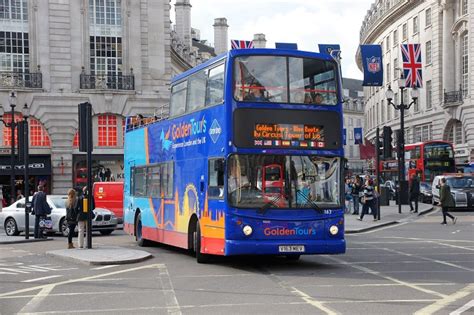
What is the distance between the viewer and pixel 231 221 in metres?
15.1

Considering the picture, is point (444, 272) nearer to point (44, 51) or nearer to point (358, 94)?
point (44, 51)

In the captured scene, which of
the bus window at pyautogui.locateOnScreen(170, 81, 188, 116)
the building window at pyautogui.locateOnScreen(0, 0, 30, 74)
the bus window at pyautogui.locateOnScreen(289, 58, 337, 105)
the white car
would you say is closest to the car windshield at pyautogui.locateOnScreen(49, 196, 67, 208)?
the white car

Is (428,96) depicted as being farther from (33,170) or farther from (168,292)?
(168,292)

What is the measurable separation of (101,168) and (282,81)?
38.2m

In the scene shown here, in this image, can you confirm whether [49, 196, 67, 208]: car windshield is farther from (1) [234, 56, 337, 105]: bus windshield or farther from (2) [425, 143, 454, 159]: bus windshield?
→ (2) [425, 143, 454, 159]: bus windshield

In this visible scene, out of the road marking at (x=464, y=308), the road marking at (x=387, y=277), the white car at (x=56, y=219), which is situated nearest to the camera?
the road marking at (x=464, y=308)

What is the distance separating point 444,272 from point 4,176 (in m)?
41.4

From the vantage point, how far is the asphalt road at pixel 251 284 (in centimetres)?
1065

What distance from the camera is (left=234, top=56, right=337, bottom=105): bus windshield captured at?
50.2 ft

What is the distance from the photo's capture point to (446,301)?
35.8 feet

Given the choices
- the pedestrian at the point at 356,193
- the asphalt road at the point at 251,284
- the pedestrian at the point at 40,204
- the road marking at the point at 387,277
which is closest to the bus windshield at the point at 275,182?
the asphalt road at the point at 251,284

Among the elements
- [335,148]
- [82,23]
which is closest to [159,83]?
[82,23]

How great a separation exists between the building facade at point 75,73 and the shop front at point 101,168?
7 centimetres

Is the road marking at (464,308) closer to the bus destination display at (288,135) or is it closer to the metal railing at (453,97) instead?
the bus destination display at (288,135)
